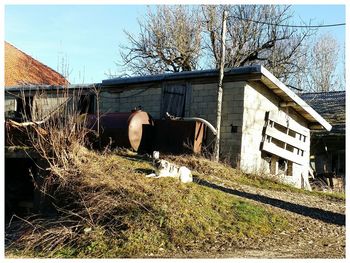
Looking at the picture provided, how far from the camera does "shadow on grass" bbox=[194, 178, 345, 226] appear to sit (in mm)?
9139

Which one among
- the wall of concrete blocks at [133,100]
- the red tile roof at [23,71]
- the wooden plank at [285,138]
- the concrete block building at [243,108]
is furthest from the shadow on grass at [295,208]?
the red tile roof at [23,71]

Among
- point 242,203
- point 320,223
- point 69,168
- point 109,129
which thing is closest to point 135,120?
point 109,129

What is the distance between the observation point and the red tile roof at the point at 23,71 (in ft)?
87.2

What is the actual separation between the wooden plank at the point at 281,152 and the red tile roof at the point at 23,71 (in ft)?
49.0

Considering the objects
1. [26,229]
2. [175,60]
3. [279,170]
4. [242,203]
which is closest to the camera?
[26,229]

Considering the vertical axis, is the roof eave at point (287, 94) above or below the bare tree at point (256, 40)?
below

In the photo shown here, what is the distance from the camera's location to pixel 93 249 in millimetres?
7168

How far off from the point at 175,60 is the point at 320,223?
69.7 ft

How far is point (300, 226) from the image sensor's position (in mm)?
8391

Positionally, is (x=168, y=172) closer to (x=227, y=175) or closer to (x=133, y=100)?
(x=227, y=175)

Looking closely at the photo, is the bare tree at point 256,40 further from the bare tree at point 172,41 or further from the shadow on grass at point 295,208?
the shadow on grass at point 295,208

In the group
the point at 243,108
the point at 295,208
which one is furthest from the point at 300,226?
the point at 243,108

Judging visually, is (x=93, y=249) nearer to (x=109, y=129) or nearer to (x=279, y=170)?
(x=109, y=129)

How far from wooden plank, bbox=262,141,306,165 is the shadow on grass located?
5489 millimetres
